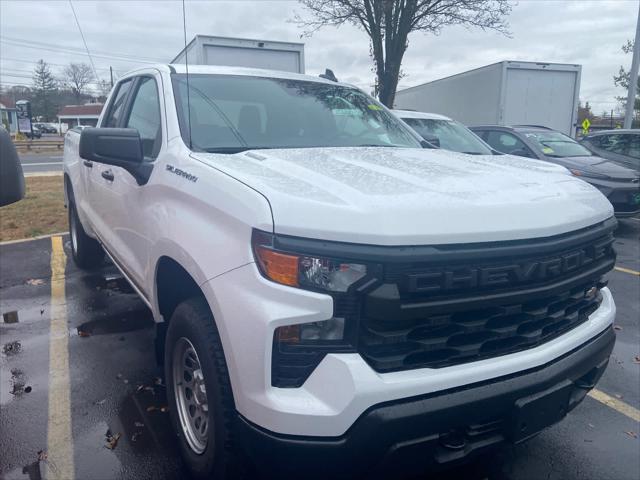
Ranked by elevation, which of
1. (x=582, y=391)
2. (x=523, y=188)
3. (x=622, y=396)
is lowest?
(x=622, y=396)

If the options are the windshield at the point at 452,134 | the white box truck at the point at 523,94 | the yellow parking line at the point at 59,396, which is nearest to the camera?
the yellow parking line at the point at 59,396

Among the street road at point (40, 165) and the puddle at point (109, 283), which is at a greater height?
the puddle at point (109, 283)

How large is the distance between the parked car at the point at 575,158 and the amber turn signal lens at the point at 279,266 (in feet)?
25.8

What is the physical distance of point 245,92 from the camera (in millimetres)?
3406

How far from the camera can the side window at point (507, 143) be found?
912cm

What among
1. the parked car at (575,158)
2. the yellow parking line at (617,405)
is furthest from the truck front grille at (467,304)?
the parked car at (575,158)

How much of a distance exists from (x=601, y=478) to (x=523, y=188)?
1575 millimetres

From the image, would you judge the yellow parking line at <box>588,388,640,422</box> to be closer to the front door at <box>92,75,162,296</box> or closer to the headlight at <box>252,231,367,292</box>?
the headlight at <box>252,231,367,292</box>

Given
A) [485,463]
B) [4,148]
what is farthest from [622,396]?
[4,148]

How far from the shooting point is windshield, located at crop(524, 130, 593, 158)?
9337 millimetres

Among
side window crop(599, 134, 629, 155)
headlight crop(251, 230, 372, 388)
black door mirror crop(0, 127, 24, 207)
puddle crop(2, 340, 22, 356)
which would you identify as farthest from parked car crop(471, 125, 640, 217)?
black door mirror crop(0, 127, 24, 207)

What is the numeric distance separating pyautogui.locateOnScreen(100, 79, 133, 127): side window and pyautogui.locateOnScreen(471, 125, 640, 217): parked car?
652cm

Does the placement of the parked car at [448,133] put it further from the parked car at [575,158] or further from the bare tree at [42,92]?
the bare tree at [42,92]

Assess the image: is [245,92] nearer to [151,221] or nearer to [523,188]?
[151,221]
